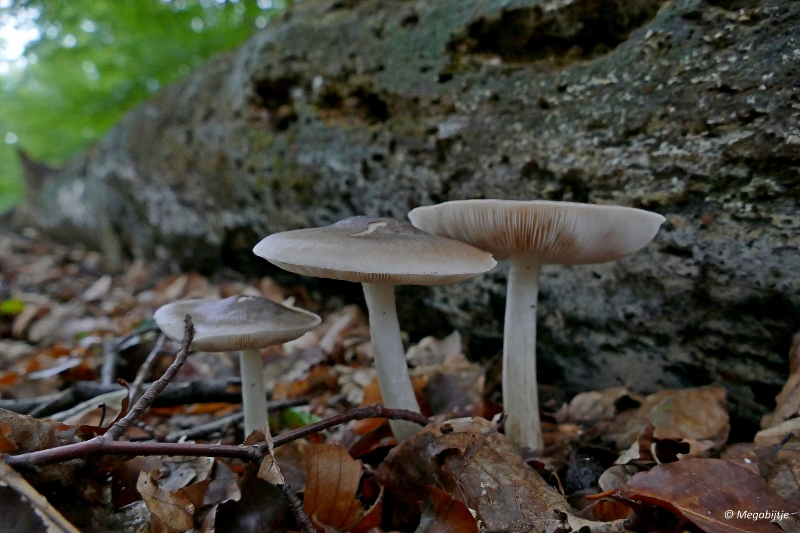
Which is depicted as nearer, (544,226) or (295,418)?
(544,226)

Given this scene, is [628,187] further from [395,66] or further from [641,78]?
[395,66]

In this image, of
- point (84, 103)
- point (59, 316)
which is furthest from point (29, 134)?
point (59, 316)

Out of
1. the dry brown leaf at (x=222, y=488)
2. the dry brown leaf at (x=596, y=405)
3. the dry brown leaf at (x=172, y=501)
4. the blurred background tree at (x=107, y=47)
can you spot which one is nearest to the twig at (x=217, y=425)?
the dry brown leaf at (x=222, y=488)

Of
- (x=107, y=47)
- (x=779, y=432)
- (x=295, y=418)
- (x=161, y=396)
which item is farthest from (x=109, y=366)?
(x=107, y=47)

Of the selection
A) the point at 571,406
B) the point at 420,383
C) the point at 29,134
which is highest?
the point at 29,134

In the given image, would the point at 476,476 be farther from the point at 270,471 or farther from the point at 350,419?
the point at 270,471

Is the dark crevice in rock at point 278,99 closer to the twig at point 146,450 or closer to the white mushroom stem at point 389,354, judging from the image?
the white mushroom stem at point 389,354
